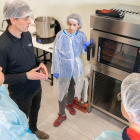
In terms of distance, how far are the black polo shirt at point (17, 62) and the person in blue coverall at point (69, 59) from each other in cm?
36

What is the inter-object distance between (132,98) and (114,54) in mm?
806

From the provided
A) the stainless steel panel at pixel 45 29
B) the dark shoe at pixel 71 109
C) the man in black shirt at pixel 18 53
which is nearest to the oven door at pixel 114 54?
the man in black shirt at pixel 18 53

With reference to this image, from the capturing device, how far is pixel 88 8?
2.04 m

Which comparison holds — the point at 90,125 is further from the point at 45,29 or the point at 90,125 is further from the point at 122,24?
the point at 45,29

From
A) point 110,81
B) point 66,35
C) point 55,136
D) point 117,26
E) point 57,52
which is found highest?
point 117,26

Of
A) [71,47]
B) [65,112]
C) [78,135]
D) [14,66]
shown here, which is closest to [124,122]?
[78,135]

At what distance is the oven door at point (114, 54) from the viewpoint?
132 centimetres

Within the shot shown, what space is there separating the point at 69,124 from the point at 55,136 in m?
0.23

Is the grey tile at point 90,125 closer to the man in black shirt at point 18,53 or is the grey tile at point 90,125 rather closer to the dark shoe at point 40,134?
the dark shoe at point 40,134

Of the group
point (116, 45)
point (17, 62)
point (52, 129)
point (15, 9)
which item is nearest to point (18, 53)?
point (17, 62)

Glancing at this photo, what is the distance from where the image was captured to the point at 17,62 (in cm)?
120

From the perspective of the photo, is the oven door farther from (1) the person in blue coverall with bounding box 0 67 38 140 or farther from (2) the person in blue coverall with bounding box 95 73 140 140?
(1) the person in blue coverall with bounding box 0 67 38 140

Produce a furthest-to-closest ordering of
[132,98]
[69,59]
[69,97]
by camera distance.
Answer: [69,97]
[69,59]
[132,98]

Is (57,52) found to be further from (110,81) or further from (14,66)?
(110,81)
